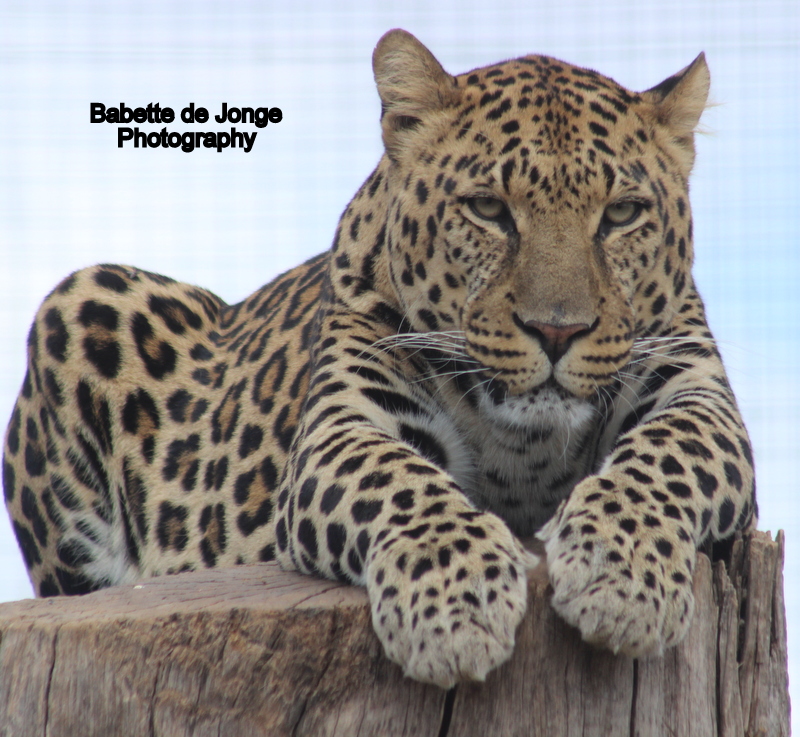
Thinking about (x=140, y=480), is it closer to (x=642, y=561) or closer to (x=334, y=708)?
(x=334, y=708)

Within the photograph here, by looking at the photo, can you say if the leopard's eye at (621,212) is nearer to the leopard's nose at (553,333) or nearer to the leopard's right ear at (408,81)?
the leopard's nose at (553,333)

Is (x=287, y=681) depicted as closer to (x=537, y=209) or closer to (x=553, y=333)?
(x=553, y=333)

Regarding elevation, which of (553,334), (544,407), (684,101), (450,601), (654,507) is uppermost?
(684,101)

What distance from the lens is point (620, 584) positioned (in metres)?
3.68

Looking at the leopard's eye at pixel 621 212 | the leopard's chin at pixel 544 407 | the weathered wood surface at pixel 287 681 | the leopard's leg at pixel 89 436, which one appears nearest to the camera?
the weathered wood surface at pixel 287 681

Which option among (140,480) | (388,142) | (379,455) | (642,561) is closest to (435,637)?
(642,561)

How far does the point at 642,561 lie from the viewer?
3.78 m

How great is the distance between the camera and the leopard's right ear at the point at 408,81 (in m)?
5.13

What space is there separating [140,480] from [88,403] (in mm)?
574

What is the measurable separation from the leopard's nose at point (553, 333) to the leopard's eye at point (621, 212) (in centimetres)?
51

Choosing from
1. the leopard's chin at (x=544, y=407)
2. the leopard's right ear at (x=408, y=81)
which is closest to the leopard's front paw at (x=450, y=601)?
the leopard's chin at (x=544, y=407)

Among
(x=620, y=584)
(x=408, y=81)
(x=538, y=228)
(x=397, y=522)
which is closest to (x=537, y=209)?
(x=538, y=228)

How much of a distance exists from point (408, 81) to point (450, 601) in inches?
98.5

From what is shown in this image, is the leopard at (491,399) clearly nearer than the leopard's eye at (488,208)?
Yes
